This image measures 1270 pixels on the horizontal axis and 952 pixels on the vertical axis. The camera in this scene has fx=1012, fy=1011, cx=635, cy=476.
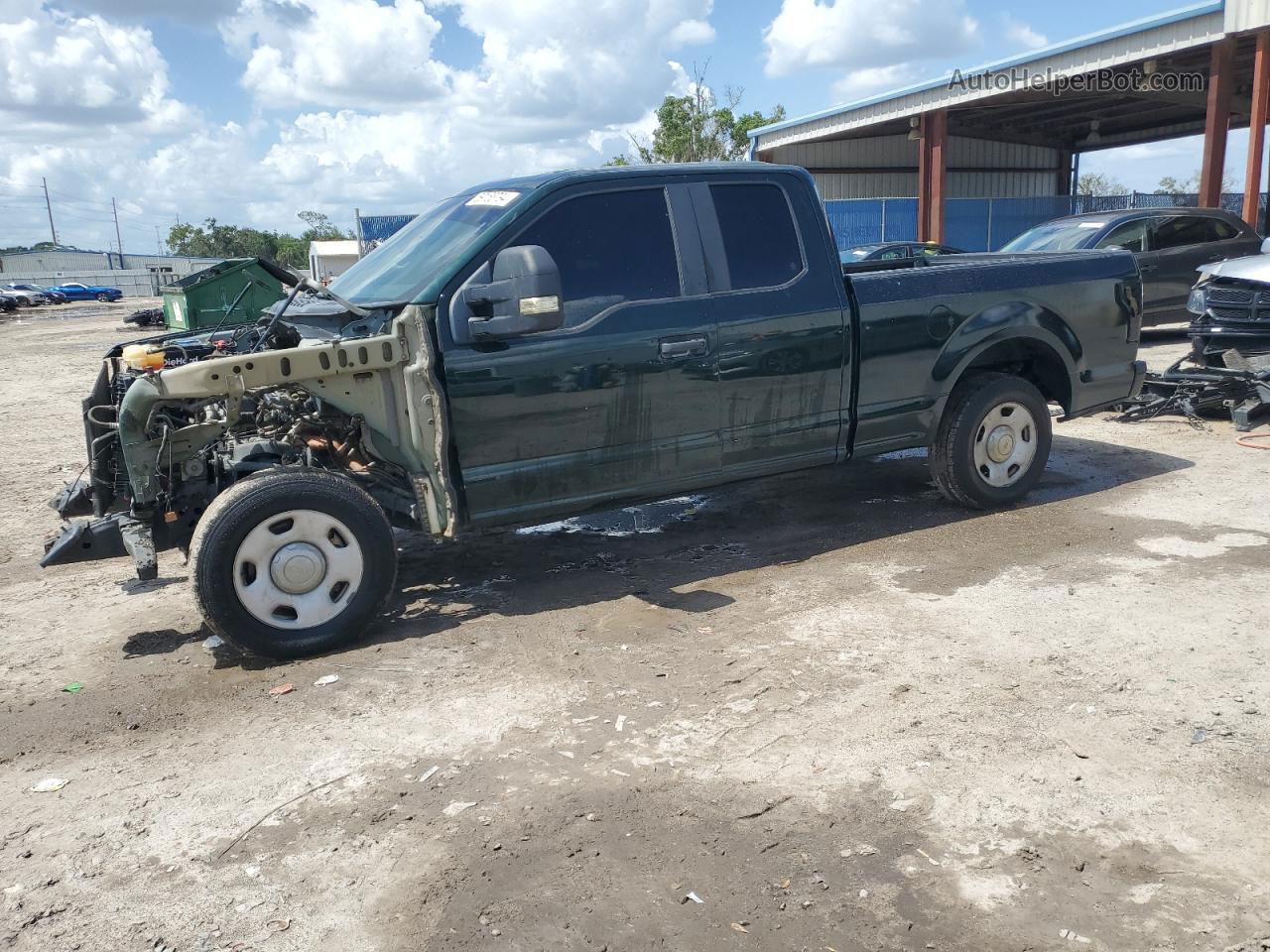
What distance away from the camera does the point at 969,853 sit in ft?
9.45

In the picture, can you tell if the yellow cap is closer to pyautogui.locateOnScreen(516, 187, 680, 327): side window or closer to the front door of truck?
the front door of truck

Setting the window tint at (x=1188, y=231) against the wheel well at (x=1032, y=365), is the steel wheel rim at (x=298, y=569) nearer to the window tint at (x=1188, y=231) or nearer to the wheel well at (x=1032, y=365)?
the wheel well at (x=1032, y=365)

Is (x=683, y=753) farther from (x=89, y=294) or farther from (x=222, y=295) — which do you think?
(x=89, y=294)

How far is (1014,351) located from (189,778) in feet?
16.7

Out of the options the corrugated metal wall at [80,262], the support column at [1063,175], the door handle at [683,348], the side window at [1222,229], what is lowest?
the door handle at [683,348]

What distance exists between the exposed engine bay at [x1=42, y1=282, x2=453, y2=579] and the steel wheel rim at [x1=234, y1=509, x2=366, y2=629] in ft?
1.10

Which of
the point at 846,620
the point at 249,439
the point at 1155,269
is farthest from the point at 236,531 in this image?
the point at 1155,269

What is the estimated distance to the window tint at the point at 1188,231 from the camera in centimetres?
1254

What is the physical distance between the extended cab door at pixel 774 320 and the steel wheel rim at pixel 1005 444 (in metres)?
1.10

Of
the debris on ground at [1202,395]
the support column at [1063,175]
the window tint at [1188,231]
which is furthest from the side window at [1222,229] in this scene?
the support column at [1063,175]

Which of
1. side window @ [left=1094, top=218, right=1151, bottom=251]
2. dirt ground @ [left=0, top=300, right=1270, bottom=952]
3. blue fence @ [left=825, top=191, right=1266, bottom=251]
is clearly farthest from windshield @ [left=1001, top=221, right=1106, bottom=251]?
blue fence @ [left=825, top=191, right=1266, bottom=251]

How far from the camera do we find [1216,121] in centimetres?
1688

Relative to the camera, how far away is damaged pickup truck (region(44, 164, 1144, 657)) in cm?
438

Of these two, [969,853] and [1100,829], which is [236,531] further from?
[1100,829]
